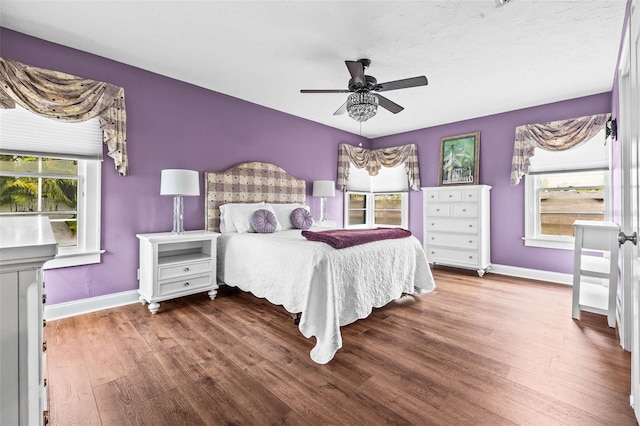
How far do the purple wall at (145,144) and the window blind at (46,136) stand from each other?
0.23 m

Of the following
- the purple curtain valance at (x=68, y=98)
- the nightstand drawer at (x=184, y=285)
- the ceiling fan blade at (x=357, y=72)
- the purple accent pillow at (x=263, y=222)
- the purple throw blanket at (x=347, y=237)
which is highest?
the ceiling fan blade at (x=357, y=72)

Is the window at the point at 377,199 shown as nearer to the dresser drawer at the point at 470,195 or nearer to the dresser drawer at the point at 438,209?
the dresser drawer at the point at 438,209

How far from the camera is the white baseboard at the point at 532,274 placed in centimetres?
397

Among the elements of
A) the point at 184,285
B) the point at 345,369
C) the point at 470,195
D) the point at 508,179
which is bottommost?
the point at 345,369

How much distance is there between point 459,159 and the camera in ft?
16.3

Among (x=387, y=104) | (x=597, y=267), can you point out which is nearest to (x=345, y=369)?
(x=387, y=104)

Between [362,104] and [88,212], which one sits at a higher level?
[362,104]

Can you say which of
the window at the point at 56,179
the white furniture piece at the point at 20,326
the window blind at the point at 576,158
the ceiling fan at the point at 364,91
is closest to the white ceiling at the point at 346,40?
the ceiling fan at the point at 364,91

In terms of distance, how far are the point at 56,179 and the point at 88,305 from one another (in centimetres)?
124

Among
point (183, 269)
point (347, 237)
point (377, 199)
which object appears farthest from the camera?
point (377, 199)

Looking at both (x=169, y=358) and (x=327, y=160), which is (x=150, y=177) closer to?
(x=169, y=358)

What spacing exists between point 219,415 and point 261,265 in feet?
4.75

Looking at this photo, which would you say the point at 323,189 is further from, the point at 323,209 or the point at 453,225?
the point at 453,225

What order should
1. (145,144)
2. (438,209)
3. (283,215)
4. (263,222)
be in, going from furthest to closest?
(438,209), (283,215), (263,222), (145,144)
